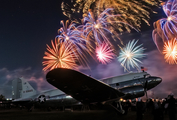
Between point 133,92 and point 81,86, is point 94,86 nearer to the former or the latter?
point 81,86

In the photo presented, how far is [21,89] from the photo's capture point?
26.5m

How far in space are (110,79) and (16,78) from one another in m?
19.1

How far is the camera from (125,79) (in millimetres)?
17266

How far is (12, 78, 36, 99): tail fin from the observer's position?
85.8 ft

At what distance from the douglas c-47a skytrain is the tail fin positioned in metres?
5.60

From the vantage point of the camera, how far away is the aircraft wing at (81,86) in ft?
29.8

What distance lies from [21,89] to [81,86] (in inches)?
785

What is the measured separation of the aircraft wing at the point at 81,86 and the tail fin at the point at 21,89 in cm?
1588

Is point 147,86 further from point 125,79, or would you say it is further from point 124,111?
point 124,111

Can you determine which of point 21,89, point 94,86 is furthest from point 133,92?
point 21,89

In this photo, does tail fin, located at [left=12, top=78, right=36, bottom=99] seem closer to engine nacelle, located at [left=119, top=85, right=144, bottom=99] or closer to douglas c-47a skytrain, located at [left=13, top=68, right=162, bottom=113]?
douglas c-47a skytrain, located at [left=13, top=68, right=162, bottom=113]

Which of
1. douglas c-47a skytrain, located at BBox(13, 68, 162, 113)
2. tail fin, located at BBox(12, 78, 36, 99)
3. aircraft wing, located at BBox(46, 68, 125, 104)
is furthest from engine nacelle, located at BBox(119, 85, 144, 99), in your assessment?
tail fin, located at BBox(12, 78, 36, 99)

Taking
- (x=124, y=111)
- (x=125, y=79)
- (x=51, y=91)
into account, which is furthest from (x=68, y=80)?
(x=51, y=91)

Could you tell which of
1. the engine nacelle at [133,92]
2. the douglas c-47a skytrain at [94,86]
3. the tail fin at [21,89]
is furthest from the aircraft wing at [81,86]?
the tail fin at [21,89]
